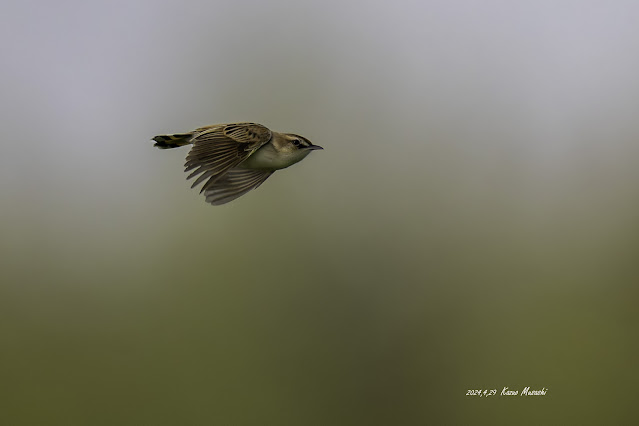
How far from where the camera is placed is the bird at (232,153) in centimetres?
532

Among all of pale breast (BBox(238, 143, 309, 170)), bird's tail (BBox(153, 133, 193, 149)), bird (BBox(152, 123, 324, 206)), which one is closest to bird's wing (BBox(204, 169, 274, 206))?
bird (BBox(152, 123, 324, 206))

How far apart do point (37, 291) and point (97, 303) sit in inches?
49.7

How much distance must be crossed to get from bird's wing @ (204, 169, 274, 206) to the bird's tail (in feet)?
1.35

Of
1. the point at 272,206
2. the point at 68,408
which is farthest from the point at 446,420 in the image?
the point at 68,408

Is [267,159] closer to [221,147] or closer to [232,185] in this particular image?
[232,185]

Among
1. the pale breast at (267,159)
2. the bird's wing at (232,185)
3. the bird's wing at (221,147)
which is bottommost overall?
the bird's wing at (232,185)

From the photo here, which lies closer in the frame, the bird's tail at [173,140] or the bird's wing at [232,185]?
the bird's tail at [173,140]

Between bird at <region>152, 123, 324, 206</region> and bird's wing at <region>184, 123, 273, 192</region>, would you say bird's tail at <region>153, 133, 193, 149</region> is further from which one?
bird's wing at <region>184, 123, 273, 192</region>

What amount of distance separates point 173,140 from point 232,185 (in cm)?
61

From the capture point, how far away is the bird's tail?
18.8 feet

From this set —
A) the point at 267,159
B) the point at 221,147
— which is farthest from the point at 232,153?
the point at 267,159

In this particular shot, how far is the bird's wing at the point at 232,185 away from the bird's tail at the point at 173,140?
412mm

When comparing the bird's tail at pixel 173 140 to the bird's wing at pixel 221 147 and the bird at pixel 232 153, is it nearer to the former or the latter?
the bird at pixel 232 153

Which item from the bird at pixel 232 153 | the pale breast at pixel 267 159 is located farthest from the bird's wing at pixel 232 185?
the pale breast at pixel 267 159
